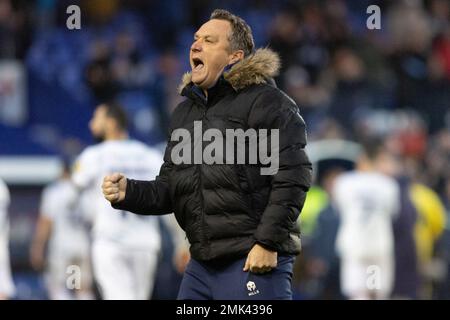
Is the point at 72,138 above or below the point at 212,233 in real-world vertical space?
above

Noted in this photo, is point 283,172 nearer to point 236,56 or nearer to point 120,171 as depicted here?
point 236,56

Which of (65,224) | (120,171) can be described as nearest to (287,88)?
(65,224)

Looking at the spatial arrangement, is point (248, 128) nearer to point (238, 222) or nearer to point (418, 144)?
point (238, 222)

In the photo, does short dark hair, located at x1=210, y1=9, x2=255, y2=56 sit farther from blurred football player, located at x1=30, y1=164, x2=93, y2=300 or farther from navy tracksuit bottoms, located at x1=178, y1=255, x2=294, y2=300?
blurred football player, located at x1=30, y1=164, x2=93, y2=300

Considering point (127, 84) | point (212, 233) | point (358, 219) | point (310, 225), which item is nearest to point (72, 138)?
point (127, 84)

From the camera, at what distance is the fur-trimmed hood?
5.70 m

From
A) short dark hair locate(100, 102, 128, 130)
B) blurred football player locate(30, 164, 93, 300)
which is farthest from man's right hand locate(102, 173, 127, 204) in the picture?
blurred football player locate(30, 164, 93, 300)

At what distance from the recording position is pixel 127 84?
16.1 metres

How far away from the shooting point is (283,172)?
5438 mm

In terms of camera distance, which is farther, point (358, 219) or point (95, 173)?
point (358, 219)

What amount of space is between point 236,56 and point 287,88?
10.6 m

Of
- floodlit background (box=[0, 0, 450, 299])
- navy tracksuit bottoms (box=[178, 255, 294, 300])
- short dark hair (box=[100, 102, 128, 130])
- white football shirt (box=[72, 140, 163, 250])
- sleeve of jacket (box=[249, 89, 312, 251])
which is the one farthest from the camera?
floodlit background (box=[0, 0, 450, 299])

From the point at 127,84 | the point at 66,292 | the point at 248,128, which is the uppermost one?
the point at 127,84

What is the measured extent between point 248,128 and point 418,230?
7335 mm
